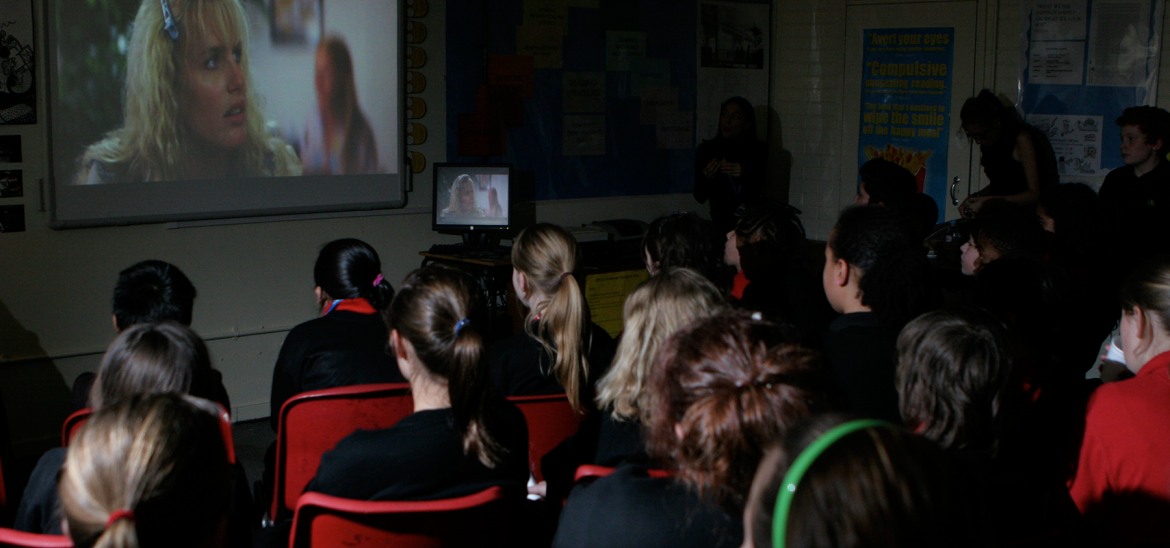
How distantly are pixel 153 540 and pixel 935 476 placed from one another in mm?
806

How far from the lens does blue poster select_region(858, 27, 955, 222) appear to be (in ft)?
18.5

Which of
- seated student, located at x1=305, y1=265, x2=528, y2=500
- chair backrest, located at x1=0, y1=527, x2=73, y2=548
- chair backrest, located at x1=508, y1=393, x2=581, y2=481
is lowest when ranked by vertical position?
chair backrest, located at x1=508, y1=393, x2=581, y2=481

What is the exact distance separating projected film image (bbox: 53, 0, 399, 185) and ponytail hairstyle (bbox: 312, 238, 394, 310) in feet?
5.79

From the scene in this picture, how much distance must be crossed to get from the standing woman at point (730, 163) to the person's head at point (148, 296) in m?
3.75

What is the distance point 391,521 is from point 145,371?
0.61m

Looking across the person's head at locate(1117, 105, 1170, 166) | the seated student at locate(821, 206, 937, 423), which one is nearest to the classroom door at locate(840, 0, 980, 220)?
the person's head at locate(1117, 105, 1170, 166)

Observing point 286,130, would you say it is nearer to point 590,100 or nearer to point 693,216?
point 590,100

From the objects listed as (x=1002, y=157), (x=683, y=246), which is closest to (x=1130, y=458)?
(x=683, y=246)

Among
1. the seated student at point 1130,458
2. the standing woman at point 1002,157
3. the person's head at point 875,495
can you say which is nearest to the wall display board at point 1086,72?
the standing woman at point 1002,157

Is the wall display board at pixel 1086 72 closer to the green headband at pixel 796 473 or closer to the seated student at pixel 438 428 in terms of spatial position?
the seated student at pixel 438 428

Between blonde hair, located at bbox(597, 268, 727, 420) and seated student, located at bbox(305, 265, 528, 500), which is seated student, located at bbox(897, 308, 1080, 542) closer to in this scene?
blonde hair, located at bbox(597, 268, 727, 420)

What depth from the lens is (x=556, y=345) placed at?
7.52ft

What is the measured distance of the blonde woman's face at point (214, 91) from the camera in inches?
163

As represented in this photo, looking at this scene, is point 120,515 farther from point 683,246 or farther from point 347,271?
point 683,246
